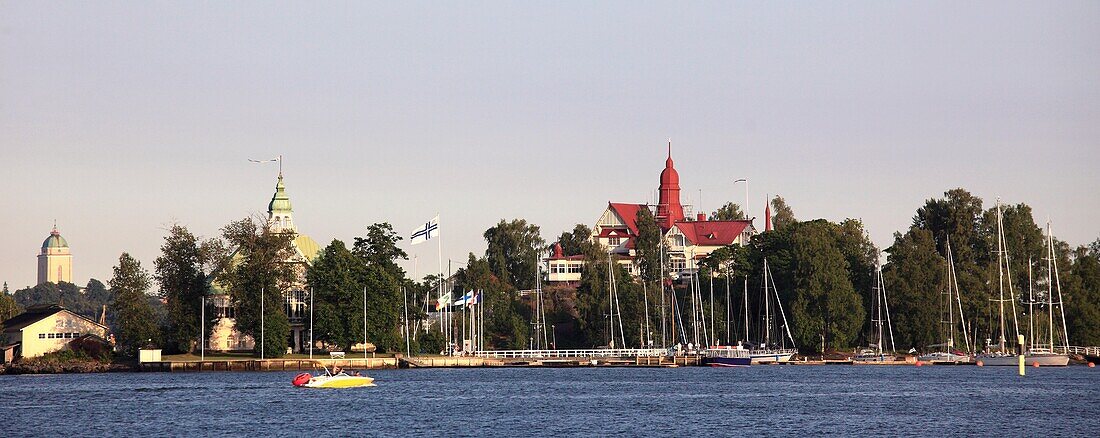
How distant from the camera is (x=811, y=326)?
139m

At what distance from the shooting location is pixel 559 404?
8944 centimetres

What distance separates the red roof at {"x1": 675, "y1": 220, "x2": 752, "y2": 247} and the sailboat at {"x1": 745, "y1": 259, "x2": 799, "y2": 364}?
126ft

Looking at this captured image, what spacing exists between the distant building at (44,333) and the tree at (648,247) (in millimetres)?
61825

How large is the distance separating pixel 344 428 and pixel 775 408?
25178mm

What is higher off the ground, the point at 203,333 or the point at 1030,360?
the point at 203,333

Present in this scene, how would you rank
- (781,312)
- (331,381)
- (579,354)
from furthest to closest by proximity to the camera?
(781,312), (579,354), (331,381)

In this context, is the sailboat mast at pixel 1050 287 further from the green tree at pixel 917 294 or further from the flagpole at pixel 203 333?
the flagpole at pixel 203 333

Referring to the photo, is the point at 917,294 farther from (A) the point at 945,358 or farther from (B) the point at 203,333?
(B) the point at 203,333

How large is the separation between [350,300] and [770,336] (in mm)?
42008

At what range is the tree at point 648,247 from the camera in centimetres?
17075

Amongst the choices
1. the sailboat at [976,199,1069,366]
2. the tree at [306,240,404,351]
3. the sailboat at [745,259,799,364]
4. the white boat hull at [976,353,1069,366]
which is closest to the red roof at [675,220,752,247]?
the sailboat at [745,259,799,364]

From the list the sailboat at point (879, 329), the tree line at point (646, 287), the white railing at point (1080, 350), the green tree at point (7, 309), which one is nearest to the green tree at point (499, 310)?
the tree line at point (646, 287)

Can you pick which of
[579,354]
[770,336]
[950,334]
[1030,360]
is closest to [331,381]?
[579,354]

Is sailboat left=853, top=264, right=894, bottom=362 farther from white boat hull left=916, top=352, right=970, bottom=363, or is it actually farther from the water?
the water
